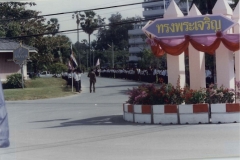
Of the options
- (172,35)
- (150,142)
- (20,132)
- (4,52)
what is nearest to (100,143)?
(150,142)

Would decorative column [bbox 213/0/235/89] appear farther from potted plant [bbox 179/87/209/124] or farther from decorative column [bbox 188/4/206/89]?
potted plant [bbox 179/87/209/124]

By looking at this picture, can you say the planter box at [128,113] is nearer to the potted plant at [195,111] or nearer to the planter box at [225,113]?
the potted plant at [195,111]

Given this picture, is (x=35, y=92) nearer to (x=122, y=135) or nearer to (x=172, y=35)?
(x=172, y=35)

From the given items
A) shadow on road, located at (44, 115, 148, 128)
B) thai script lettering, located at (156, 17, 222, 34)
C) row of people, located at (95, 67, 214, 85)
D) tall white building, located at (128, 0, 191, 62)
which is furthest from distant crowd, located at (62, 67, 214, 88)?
tall white building, located at (128, 0, 191, 62)

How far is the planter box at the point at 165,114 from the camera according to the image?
1574 centimetres

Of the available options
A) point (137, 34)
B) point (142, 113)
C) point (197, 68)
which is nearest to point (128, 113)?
point (142, 113)

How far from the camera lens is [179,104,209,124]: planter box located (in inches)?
611

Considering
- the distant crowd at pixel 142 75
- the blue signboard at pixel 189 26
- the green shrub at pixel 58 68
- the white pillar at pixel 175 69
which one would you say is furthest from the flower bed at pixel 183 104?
the green shrub at pixel 58 68

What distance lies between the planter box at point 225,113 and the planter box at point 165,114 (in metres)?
1.20

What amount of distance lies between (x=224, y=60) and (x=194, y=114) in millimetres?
2593

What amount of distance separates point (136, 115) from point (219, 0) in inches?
193

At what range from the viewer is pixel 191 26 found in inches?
658

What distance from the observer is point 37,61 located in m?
49.7

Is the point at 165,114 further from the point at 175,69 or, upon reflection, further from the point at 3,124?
the point at 3,124
